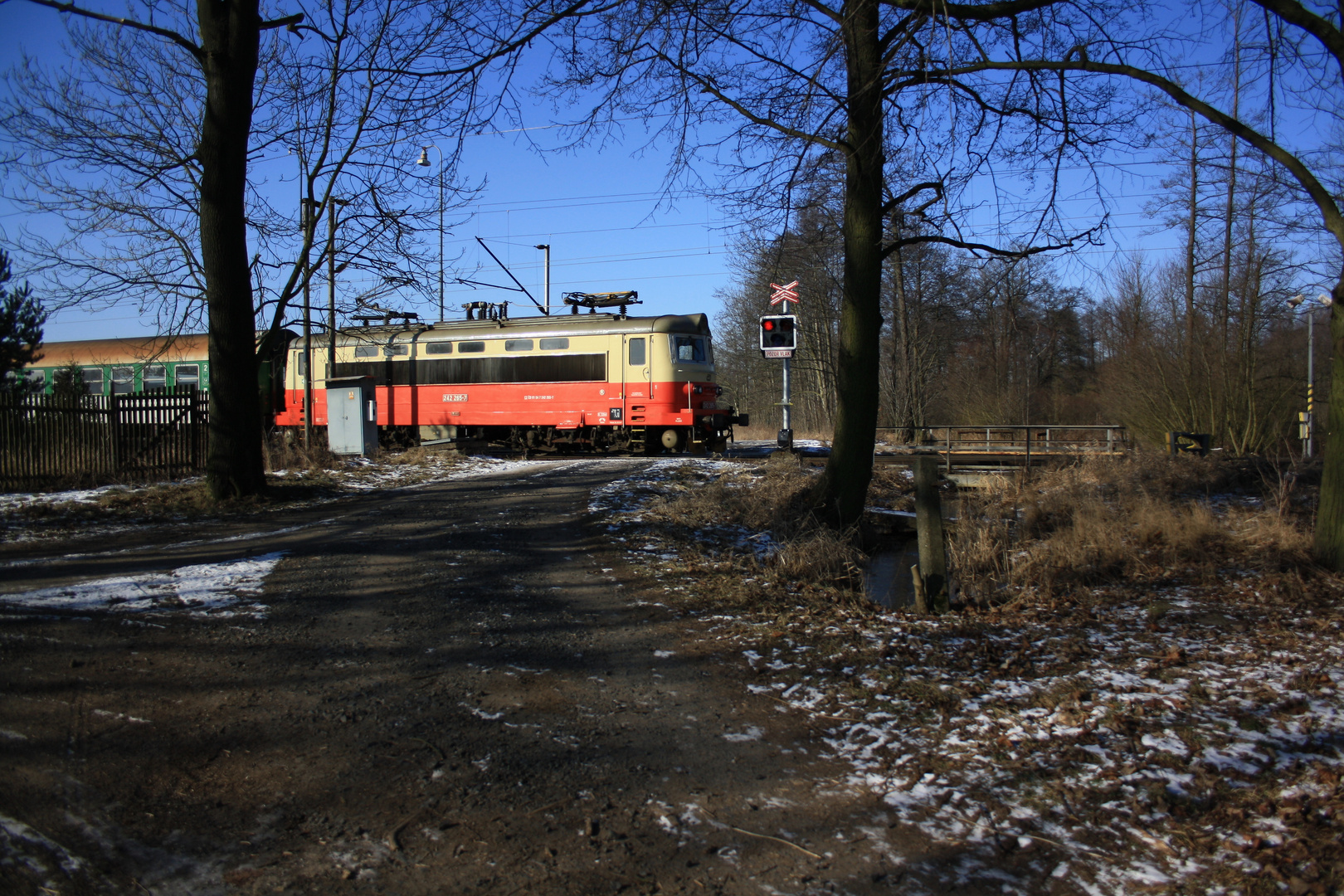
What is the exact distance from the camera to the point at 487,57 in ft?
21.4

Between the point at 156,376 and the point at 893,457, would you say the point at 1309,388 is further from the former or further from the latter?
the point at 156,376

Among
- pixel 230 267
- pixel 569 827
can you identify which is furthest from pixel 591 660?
pixel 230 267

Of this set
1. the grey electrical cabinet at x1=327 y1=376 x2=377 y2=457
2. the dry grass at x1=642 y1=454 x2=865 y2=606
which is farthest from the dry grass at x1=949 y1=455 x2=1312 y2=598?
the grey electrical cabinet at x1=327 y1=376 x2=377 y2=457

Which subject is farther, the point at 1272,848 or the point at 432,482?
the point at 432,482

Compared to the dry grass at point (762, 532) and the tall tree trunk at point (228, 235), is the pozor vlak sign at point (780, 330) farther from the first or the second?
the tall tree trunk at point (228, 235)

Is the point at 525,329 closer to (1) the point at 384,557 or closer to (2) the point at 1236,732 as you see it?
(1) the point at 384,557

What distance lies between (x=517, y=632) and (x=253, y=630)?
1.66 meters

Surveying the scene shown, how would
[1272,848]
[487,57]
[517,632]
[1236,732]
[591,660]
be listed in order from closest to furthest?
[1272,848], [1236,732], [591,660], [517,632], [487,57]

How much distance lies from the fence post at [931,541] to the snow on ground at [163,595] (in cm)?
491

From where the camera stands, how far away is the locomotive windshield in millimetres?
19547

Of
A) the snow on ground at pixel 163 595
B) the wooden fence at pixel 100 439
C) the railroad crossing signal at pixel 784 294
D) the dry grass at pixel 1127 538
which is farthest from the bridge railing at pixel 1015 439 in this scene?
the wooden fence at pixel 100 439

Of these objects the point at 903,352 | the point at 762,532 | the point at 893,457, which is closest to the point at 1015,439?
the point at 903,352

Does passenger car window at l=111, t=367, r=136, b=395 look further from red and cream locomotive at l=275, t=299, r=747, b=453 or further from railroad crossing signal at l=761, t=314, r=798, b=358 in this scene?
railroad crossing signal at l=761, t=314, r=798, b=358

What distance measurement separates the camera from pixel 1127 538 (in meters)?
9.16
